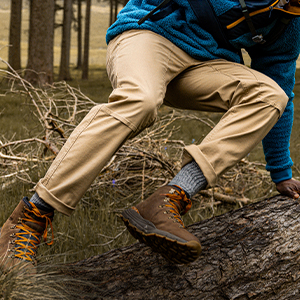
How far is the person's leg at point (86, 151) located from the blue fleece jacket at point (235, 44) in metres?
0.27

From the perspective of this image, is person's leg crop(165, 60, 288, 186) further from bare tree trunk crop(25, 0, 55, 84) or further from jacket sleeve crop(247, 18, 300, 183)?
bare tree trunk crop(25, 0, 55, 84)

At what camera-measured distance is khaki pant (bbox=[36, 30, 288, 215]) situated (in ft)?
4.71

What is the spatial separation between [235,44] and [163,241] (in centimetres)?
109

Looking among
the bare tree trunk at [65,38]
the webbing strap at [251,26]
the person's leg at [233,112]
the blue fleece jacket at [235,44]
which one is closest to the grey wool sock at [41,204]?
the person's leg at [233,112]

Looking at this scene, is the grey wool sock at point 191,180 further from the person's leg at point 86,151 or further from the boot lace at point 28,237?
the boot lace at point 28,237

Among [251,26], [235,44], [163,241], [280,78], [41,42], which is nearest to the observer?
[163,241]

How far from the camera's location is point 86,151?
143cm

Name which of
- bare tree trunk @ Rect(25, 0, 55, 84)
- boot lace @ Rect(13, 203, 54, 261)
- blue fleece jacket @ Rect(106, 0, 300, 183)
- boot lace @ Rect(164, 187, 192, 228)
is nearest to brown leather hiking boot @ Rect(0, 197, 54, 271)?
boot lace @ Rect(13, 203, 54, 261)

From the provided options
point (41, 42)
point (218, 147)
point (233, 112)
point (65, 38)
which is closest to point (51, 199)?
point (218, 147)

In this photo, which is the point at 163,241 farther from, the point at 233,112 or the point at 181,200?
the point at 233,112

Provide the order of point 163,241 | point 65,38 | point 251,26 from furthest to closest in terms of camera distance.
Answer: point 65,38 → point 251,26 → point 163,241

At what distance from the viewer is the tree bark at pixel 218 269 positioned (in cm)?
159

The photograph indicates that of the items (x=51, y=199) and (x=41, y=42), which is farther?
(x=41, y=42)

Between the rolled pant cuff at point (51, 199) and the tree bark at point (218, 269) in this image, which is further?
the tree bark at point (218, 269)
